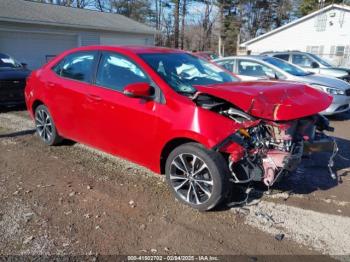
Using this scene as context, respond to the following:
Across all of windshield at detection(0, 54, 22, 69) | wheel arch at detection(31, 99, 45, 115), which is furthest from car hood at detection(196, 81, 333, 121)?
windshield at detection(0, 54, 22, 69)

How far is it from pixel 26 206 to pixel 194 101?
2.20 m

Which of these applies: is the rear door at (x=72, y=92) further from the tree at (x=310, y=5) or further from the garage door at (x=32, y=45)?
the tree at (x=310, y=5)

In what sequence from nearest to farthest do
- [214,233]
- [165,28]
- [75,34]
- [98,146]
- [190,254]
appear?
[190,254], [214,233], [98,146], [75,34], [165,28]

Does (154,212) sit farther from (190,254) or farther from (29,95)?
(29,95)

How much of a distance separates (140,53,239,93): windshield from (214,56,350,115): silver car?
3.53 meters

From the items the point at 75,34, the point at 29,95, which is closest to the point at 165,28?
the point at 75,34

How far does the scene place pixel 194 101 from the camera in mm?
3699

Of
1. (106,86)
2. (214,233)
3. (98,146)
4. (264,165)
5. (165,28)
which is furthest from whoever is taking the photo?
(165,28)

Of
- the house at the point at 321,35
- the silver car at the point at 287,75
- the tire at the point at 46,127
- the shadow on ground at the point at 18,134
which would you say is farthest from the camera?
the house at the point at 321,35

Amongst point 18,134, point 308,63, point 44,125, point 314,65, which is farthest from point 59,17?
point 44,125

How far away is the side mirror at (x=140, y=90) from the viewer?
3.83 meters

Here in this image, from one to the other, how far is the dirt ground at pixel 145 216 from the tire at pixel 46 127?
24.5 inches

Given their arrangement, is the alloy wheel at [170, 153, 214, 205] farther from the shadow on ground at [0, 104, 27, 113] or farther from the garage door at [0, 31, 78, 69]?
the garage door at [0, 31, 78, 69]

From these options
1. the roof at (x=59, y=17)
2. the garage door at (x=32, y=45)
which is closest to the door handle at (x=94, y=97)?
the roof at (x=59, y=17)
